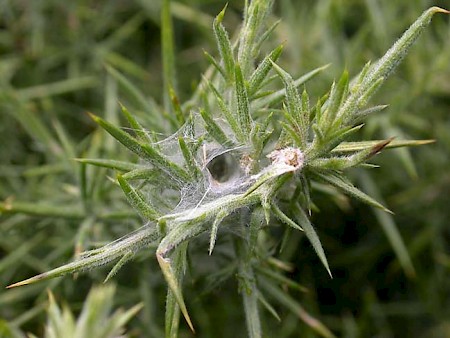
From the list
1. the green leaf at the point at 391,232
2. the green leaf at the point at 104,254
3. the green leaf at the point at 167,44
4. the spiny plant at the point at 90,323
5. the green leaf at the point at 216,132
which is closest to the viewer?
the green leaf at the point at 104,254

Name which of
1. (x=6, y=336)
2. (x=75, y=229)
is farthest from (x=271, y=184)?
(x=75, y=229)

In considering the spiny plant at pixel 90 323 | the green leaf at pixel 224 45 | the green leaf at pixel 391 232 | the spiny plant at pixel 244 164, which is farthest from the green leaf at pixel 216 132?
the green leaf at pixel 391 232

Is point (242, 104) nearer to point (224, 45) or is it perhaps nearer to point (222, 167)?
point (224, 45)

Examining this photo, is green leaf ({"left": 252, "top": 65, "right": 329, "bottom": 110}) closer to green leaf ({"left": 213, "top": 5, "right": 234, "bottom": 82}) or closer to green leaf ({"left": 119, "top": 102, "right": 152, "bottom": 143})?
green leaf ({"left": 213, "top": 5, "right": 234, "bottom": 82})

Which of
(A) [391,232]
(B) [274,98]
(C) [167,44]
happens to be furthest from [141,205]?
(A) [391,232]

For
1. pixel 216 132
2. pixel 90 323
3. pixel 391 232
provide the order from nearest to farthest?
1. pixel 216 132
2. pixel 90 323
3. pixel 391 232

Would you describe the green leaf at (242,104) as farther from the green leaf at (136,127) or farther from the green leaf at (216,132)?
the green leaf at (136,127)

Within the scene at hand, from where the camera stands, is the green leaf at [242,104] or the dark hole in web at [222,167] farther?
the dark hole in web at [222,167]

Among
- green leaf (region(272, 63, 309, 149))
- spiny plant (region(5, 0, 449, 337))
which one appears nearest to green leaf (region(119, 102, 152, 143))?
spiny plant (region(5, 0, 449, 337))
